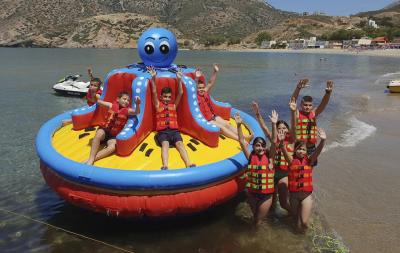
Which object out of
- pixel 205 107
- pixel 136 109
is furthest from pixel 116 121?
pixel 205 107

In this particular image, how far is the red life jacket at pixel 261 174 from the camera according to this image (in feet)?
13.2

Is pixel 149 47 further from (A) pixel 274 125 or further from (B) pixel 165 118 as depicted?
(A) pixel 274 125

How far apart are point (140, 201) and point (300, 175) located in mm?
1611

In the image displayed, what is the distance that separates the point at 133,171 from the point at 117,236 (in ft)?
2.92

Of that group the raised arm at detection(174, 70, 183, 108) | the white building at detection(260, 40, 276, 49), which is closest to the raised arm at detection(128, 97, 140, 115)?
the raised arm at detection(174, 70, 183, 108)

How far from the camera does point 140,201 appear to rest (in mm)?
3881

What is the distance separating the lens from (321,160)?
6723 millimetres

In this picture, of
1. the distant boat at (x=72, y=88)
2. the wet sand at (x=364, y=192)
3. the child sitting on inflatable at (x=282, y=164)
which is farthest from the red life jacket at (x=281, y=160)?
the distant boat at (x=72, y=88)

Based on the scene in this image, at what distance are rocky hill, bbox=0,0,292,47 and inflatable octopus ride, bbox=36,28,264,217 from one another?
322ft

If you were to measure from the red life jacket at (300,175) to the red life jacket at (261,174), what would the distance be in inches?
8.1

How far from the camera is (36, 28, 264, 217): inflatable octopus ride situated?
3887 millimetres

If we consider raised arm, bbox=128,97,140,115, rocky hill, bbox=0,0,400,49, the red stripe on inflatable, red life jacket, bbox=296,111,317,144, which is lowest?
the red stripe on inflatable

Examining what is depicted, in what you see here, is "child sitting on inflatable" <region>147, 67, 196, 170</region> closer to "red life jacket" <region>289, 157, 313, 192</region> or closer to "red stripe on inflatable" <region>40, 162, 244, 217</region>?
"red stripe on inflatable" <region>40, 162, 244, 217</region>

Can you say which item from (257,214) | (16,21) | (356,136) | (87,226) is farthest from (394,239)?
(16,21)
